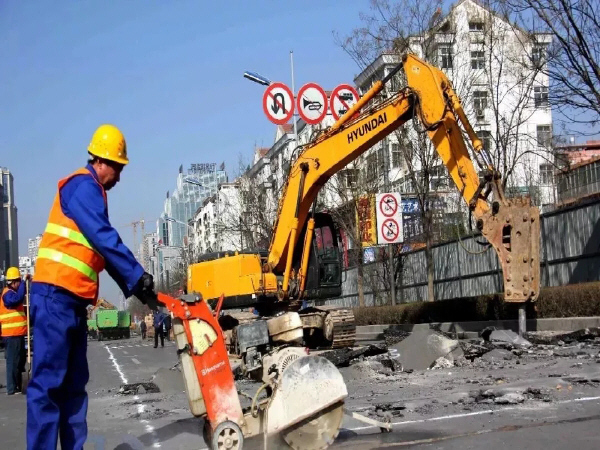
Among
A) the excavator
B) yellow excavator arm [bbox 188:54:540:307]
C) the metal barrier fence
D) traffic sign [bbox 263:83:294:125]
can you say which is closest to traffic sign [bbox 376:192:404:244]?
the metal barrier fence

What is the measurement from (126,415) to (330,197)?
3393cm

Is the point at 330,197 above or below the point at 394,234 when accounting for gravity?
above

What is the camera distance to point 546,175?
164 ft

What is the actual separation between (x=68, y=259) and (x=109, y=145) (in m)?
0.84

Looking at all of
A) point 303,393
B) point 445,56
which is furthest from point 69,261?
point 445,56

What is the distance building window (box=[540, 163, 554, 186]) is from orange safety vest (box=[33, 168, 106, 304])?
44179mm

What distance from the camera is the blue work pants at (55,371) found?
16.2 ft

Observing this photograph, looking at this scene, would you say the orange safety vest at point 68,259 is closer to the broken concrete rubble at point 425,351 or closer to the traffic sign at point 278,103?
the broken concrete rubble at point 425,351

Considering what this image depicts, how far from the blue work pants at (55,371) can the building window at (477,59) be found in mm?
24526

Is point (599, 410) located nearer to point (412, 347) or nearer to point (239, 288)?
point (412, 347)

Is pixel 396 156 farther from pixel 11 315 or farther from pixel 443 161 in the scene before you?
pixel 11 315

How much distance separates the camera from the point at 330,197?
140 ft

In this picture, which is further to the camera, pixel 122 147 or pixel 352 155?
pixel 352 155

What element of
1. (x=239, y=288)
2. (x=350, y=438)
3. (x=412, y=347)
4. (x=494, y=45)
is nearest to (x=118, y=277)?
(x=350, y=438)
